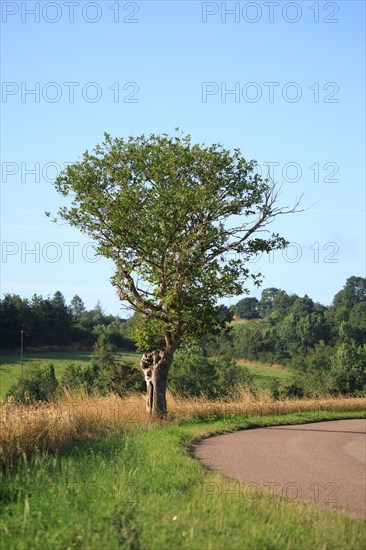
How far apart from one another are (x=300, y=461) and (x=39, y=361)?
241 feet

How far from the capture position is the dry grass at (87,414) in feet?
41.5

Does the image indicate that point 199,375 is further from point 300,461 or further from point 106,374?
point 300,461

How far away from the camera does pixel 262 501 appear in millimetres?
9531

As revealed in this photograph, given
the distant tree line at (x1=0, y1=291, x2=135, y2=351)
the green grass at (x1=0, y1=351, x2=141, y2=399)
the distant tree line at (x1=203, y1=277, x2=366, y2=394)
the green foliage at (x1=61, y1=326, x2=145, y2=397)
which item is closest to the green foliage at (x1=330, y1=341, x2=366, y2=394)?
the distant tree line at (x1=203, y1=277, x2=366, y2=394)

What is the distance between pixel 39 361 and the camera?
8531 cm

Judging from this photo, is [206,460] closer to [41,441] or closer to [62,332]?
[41,441]

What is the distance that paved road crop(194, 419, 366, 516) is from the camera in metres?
11.3

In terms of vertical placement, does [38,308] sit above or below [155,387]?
above

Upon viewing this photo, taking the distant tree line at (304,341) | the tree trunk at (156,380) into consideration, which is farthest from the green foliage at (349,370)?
the tree trunk at (156,380)

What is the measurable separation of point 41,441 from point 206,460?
323 centimetres

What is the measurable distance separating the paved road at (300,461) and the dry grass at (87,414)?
2624 millimetres

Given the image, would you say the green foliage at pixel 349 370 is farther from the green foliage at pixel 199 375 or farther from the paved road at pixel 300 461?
the paved road at pixel 300 461

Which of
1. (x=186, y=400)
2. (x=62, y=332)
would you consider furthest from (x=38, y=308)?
(x=186, y=400)

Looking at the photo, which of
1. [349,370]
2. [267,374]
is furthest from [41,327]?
[349,370]
